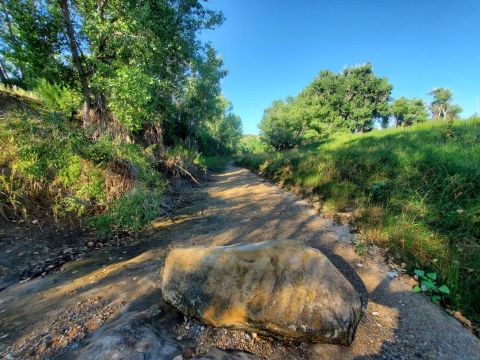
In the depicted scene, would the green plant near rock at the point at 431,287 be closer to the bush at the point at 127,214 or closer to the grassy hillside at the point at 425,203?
the grassy hillside at the point at 425,203

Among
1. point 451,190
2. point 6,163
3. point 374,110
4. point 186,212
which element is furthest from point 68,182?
point 374,110

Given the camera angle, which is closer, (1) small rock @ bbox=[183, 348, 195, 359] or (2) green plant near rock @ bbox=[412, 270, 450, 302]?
(1) small rock @ bbox=[183, 348, 195, 359]

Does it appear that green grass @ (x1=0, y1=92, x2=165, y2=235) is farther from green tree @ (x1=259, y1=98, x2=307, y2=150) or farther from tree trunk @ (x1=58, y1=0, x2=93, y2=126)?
green tree @ (x1=259, y1=98, x2=307, y2=150)

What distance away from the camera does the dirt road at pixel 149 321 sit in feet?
5.54

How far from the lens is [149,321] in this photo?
6.19 feet

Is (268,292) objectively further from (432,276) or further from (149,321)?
(432,276)

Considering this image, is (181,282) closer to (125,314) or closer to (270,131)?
(125,314)

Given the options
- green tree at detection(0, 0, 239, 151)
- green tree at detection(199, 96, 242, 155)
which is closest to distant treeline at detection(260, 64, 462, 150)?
green tree at detection(199, 96, 242, 155)

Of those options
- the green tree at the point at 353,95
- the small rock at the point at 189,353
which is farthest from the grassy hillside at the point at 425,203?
the green tree at the point at 353,95

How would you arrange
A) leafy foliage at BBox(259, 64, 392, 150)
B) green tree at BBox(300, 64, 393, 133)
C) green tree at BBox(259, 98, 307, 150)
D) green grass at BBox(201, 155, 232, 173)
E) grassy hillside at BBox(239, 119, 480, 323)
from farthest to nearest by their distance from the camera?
green tree at BBox(300, 64, 393, 133) → leafy foliage at BBox(259, 64, 392, 150) → green tree at BBox(259, 98, 307, 150) → green grass at BBox(201, 155, 232, 173) → grassy hillside at BBox(239, 119, 480, 323)

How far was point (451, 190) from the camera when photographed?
3.51 meters

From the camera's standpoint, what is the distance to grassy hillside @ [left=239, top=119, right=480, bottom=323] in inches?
99.2

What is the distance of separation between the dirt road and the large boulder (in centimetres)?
14

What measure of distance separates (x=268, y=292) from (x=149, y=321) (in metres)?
1.13
